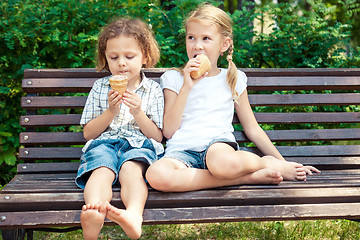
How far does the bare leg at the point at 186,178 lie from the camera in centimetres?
225

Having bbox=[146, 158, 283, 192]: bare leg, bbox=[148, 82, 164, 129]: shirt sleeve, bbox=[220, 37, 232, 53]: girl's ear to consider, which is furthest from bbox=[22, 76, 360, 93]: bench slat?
bbox=[146, 158, 283, 192]: bare leg

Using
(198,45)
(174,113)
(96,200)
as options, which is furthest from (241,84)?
(96,200)

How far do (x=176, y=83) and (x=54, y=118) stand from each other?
3.08 ft

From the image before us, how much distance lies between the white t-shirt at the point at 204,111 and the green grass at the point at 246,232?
2.77 feet

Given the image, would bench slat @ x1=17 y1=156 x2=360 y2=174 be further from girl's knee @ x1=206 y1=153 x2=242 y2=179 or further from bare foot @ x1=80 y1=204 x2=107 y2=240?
bare foot @ x1=80 y1=204 x2=107 y2=240

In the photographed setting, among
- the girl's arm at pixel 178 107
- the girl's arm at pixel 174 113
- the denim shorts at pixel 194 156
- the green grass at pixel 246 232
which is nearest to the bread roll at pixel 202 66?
the girl's arm at pixel 178 107

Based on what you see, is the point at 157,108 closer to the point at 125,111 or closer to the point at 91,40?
the point at 125,111

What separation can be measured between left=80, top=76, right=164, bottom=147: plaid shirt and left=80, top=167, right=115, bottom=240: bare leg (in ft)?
1.49

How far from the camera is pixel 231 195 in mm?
2221

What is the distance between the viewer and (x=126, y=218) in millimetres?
1979

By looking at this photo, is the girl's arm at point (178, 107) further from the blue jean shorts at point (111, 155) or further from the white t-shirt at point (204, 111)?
the blue jean shorts at point (111, 155)

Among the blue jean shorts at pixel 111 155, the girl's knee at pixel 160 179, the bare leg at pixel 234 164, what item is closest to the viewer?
the girl's knee at pixel 160 179

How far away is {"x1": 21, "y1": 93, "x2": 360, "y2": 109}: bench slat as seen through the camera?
123 inches

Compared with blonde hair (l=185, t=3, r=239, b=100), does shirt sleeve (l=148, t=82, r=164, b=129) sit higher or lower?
lower
